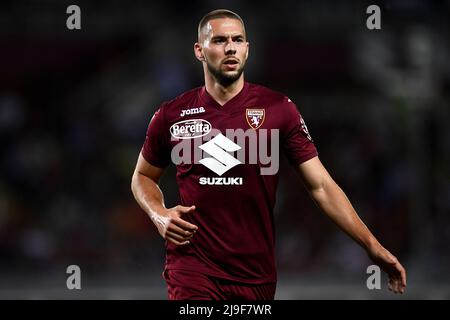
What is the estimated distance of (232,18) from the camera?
5746 millimetres

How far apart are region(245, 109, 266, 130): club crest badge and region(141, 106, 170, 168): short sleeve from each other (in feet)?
1.89

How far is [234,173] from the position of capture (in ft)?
18.4

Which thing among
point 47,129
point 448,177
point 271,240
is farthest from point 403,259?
point 271,240

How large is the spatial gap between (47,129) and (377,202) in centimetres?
541

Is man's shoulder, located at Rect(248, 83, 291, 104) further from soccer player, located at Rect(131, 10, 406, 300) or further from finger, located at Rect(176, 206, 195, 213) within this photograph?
finger, located at Rect(176, 206, 195, 213)

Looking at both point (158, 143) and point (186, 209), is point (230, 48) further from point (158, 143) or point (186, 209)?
point (186, 209)

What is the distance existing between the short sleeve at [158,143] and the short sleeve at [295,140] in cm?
82

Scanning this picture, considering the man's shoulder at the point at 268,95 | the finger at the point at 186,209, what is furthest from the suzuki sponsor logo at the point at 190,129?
the finger at the point at 186,209

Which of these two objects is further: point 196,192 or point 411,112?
point 411,112

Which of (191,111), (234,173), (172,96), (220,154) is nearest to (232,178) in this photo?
(234,173)

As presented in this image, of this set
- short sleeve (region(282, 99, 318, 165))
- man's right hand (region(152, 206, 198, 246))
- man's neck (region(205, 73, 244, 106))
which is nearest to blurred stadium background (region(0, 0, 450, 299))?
short sleeve (region(282, 99, 318, 165))

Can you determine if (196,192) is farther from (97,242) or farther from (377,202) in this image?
(377,202)

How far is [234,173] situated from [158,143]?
0.65 m

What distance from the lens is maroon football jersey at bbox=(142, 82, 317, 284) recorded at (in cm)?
559
